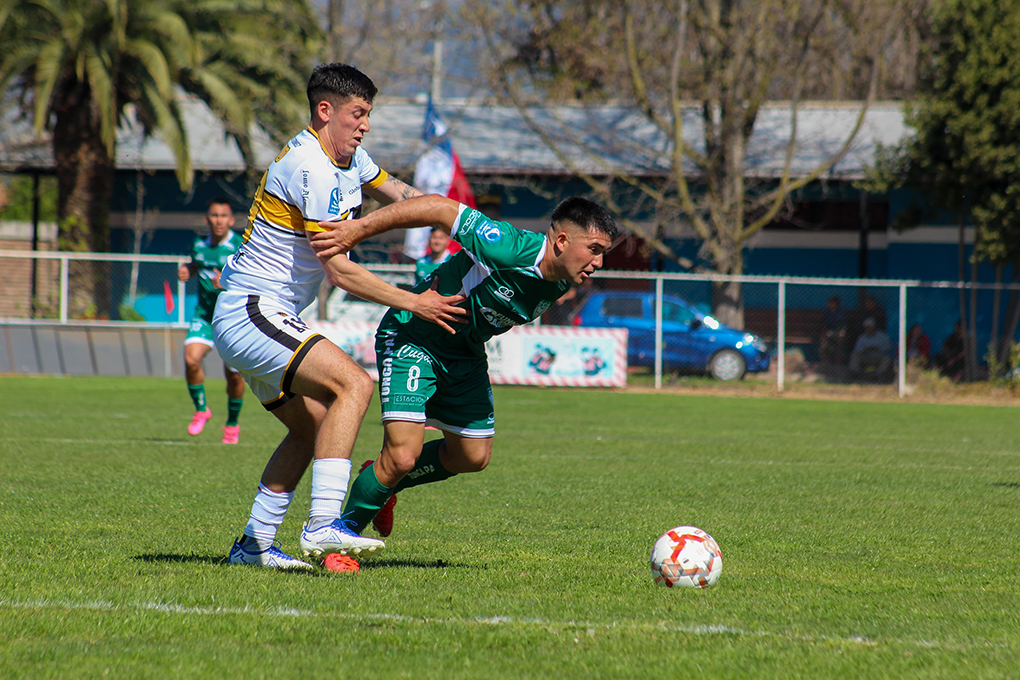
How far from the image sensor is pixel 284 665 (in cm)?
324

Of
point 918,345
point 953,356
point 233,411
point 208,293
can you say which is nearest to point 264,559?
point 233,411

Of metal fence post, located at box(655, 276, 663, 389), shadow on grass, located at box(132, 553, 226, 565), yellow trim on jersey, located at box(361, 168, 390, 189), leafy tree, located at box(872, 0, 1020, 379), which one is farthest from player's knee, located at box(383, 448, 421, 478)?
leafy tree, located at box(872, 0, 1020, 379)

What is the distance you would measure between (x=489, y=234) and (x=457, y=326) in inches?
19.4

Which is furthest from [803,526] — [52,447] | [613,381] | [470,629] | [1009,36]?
[1009,36]

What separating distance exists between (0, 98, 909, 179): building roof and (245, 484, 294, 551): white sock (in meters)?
20.7

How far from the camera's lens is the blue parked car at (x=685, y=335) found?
2131 centimetres

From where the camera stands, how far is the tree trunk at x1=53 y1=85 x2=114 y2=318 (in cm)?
2280

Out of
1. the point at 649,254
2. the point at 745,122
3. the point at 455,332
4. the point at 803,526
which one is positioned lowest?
the point at 803,526

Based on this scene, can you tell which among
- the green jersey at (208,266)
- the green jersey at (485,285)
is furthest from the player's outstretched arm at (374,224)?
the green jersey at (208,266)

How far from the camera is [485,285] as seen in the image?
486 cm

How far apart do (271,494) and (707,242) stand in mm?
19590

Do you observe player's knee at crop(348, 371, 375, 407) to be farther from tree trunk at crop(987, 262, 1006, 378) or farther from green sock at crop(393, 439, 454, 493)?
tree trunk at crop(987, 262, 1006, 378)

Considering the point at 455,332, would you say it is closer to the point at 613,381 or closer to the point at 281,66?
the point at 613,381

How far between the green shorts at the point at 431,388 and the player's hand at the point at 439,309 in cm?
33
